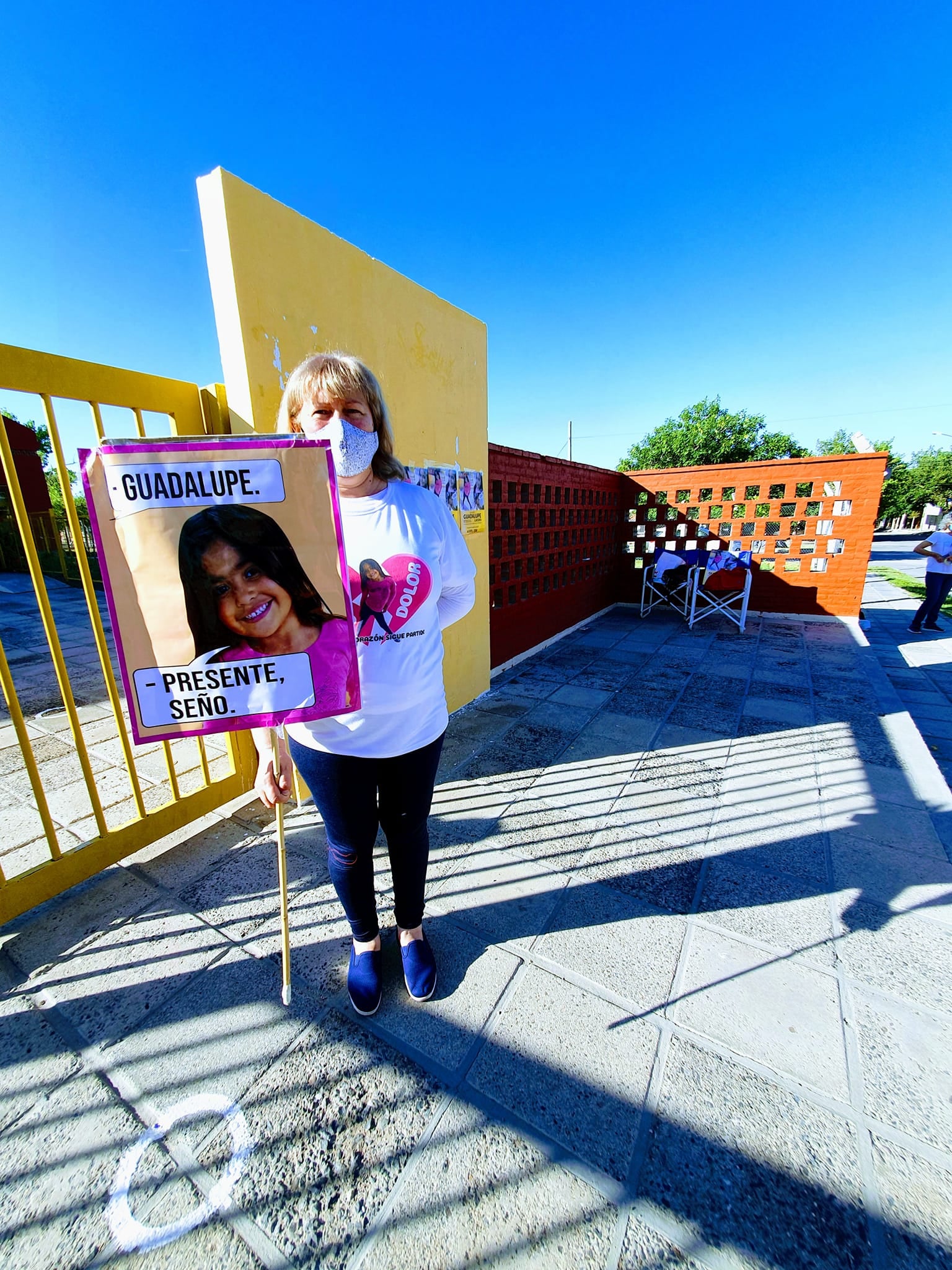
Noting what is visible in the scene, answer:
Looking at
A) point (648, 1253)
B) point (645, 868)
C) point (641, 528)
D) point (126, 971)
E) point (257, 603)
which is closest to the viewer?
point (648, 1253)

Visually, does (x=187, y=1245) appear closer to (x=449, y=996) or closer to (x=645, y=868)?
(x=449, y=996)

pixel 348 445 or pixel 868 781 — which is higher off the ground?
pixel 348 445

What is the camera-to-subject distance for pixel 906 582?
37.7 ft

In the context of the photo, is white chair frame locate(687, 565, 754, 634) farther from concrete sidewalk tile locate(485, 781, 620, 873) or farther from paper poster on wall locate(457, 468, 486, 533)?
concrete sidewalk tile locate(485, 781, 620, 873)

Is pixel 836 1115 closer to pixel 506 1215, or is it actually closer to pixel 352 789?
pixel 506 1215

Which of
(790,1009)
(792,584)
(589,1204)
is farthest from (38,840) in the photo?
(792,584)

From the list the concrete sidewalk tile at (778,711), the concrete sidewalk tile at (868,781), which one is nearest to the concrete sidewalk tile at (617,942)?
the concrete sidewalk tile at (868,781)

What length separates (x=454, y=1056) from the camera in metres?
1.40

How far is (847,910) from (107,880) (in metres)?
3.10

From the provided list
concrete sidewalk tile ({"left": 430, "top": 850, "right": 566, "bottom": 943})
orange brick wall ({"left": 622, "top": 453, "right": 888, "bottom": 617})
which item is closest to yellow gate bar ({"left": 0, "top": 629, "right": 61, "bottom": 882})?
concrete sidewalk tile ({"left": 430, "top": 850, "right": 566, "bottom": 943})

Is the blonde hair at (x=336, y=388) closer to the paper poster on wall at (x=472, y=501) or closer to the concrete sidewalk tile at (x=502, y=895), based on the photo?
the concrete sidewalk tile at (x=502, y=895)

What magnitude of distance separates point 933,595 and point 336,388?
28.8ft

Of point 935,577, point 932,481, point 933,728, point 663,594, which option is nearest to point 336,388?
point 933,728

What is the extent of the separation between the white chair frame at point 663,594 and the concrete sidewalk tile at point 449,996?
6495mm
